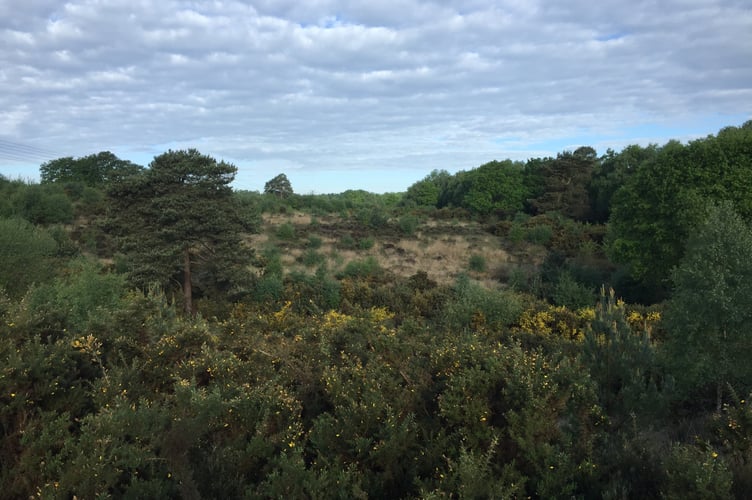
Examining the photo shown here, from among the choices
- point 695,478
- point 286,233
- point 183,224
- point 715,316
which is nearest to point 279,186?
point 286,233

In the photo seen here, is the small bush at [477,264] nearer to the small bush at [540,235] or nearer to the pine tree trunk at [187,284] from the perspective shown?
the small bush at [540,235]

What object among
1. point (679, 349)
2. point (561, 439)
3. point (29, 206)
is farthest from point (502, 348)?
point (29, 206)

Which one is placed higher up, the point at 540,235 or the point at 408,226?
the point at 408,226

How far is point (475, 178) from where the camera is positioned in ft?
173

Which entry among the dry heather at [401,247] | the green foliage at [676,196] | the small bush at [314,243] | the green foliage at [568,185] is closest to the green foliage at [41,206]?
the dry heather at [401,247]

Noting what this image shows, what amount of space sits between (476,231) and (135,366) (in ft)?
116

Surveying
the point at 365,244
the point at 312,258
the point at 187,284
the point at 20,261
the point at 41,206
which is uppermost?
the point at 41,206

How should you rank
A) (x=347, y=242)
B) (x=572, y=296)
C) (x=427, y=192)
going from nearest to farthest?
(x=572, y=296) → (x=347, y=242) → (x=427, y=192)

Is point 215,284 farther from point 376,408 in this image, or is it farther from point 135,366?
point 376,408

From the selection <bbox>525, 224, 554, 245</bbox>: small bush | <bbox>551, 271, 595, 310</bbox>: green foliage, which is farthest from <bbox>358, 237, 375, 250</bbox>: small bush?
<bbox>551, 271, 595, 310</bbox>: green foliage

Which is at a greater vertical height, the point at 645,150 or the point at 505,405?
the point at 645,150

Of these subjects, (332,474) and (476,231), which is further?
(476,231)

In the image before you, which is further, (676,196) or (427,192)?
(427,192)

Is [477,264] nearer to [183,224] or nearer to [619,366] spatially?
[183,224]
